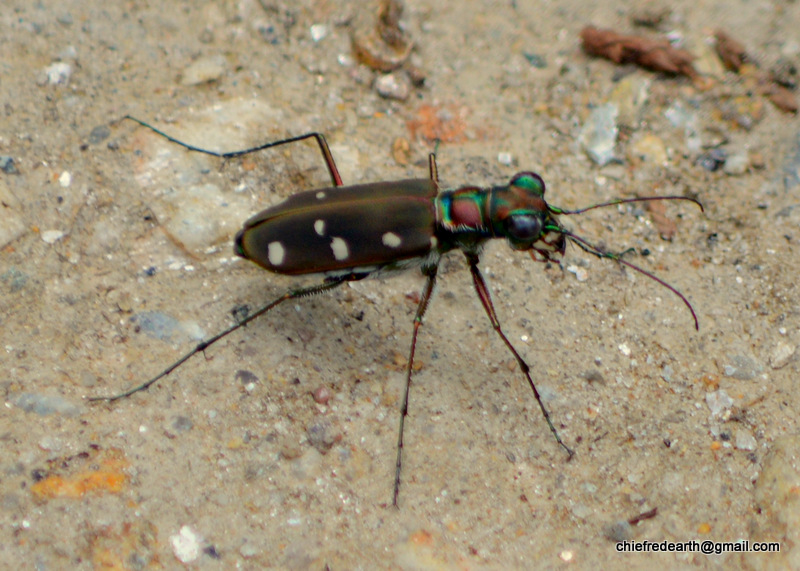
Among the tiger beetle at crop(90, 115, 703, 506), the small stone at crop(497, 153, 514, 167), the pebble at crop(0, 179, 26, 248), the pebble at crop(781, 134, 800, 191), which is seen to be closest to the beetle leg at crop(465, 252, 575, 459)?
the tiger beetle at crop(90, 115, 703, 506)

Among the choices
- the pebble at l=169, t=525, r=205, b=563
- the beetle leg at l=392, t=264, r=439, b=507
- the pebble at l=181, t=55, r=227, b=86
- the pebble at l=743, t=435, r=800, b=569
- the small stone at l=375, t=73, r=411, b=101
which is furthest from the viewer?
the small stone at l=375, t=73, r=411, b=101

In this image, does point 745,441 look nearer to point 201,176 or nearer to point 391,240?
point 391,240

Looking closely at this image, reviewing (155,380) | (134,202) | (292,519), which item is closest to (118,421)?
(155,380)

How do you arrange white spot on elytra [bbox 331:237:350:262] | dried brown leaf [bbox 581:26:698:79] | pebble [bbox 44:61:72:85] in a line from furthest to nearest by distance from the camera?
dried brown leaf [bbox 581:26:698:79], pebble [bbox 44:61:72:85], white spot on elytra [bbox 331:237:350:262]

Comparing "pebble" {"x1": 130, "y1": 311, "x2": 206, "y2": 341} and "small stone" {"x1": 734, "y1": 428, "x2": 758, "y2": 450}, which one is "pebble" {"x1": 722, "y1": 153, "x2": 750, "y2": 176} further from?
"pebble" {"x1": 130, "y1": 311, "x2": 206, "y2": 341}

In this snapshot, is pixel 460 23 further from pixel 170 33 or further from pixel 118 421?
pixel 118 421

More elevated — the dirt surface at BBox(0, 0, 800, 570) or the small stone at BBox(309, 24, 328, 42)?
the small stone at BBox(309, 24, 328, 42)
